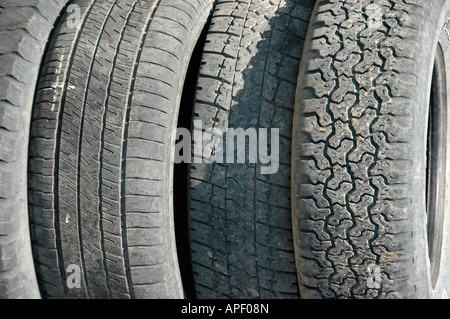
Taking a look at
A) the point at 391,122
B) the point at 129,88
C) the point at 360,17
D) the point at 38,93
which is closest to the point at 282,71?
the point at 360,17

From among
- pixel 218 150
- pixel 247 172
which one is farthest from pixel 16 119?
pixel 247 172

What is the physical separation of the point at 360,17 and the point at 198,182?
3.05 feet

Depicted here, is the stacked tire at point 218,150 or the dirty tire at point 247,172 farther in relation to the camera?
the dirty tire at point 247,172

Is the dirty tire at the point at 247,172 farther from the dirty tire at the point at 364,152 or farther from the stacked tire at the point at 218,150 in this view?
the dirty tire at the point at 364,152

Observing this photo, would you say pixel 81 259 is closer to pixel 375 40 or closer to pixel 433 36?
pixel 375 40

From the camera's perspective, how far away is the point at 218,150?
197cm

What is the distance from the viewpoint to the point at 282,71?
1.97m

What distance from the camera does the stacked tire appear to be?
1724mm

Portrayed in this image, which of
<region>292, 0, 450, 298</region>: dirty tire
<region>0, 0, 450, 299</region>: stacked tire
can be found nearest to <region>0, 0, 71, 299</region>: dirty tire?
<region>0, 0, 450, 299</region>: stacked tire

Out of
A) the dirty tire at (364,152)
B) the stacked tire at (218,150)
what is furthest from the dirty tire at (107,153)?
the dirty tire at (364,152)

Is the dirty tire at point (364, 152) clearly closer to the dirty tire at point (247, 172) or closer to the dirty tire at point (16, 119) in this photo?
the dirty tire at point (247, 172)

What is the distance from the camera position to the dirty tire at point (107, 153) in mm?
1886

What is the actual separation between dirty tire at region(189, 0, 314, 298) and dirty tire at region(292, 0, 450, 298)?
0.13 meters

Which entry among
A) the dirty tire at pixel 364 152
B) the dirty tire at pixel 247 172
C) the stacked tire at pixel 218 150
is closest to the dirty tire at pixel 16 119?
the stacked tire at pixel 218 150
